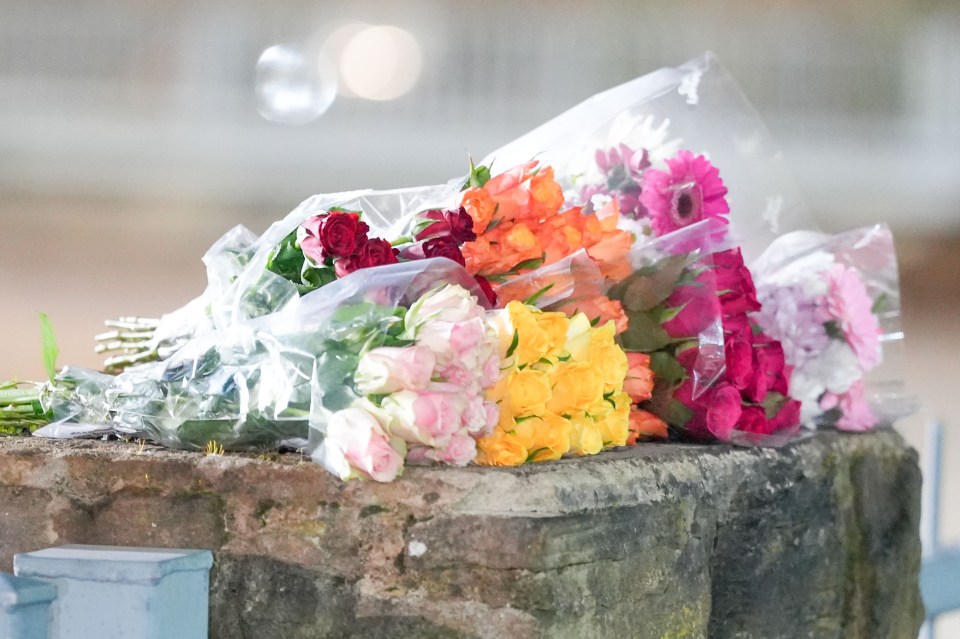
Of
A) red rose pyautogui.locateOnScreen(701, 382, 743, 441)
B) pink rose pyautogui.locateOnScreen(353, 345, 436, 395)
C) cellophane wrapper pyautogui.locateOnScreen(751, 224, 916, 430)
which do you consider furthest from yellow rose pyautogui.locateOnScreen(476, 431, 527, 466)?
cellophane wrapper pyautogui.locateOnScreen(751, 224, 916, 430)

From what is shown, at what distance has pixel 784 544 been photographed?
1.25 meters

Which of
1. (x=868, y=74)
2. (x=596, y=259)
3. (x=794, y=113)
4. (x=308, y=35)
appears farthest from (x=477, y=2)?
(x=596, y=259)

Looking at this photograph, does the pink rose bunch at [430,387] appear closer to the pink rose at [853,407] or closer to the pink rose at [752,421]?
the pink rose at [752,421]

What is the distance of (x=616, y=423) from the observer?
106 cm

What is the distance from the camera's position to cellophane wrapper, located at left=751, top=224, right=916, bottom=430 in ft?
4.54

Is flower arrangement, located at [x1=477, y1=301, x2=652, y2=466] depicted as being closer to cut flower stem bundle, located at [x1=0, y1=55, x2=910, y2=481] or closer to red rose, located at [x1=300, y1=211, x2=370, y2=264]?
cut flower stem bundle, located at [x1=0, y1=55, x2=910, y2=481]

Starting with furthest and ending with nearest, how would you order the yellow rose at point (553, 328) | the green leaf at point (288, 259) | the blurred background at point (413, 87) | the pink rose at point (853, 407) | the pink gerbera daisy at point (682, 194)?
1. the blurred background at point (413, 87)
2. the pink rose at point (853, 407)
3. the pink gerbera daisy at point (682, 194)
4. the green leaf at point (288, 259)
5. the yellow rose at point (553, 328)

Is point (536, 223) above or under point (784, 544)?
above

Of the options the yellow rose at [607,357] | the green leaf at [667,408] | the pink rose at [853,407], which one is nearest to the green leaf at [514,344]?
the yellow rose at [607,357]

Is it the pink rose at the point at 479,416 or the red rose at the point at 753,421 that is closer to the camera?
the pink rose at the point at 479,416

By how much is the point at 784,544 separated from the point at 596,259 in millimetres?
408

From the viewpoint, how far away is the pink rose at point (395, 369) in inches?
34.0

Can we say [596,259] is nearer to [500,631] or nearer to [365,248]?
[365,248]

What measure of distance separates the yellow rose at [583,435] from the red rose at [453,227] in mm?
207
